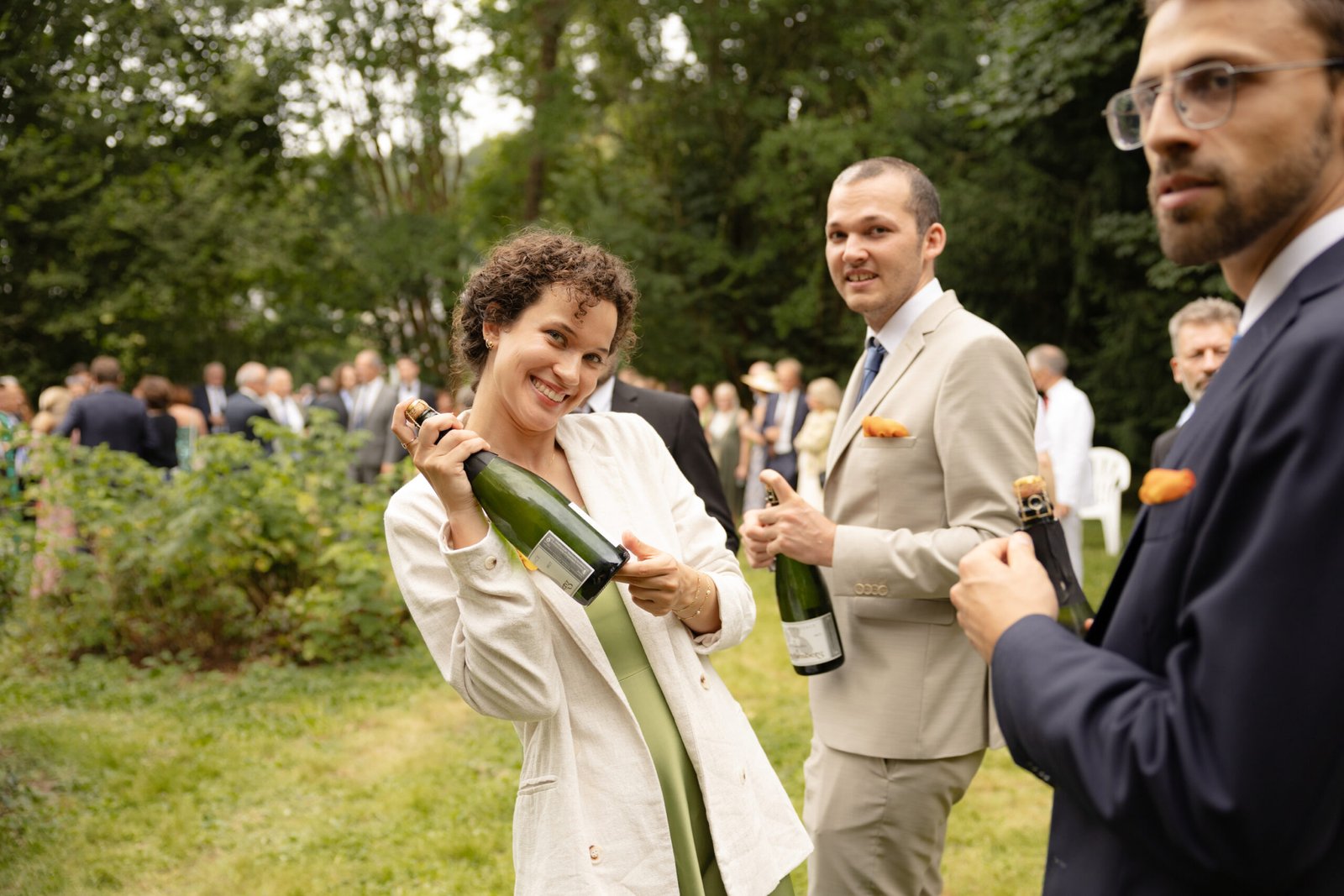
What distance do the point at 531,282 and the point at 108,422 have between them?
9.68m

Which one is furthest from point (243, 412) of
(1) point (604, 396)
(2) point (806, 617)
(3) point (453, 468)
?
(3) point (453, 468)

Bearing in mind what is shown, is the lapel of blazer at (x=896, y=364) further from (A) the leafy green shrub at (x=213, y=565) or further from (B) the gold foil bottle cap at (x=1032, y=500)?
(A) the leafy green shrub at (x=213, y=565)

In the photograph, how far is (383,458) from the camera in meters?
11.9

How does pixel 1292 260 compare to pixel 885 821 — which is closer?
pixel 1292 260

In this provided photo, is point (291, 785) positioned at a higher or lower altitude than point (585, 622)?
lower

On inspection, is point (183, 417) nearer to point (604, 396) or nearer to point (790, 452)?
point (790, 452)

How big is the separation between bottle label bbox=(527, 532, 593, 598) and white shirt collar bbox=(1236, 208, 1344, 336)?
47.1 inches

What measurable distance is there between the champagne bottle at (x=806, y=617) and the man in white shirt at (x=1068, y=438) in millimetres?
4994

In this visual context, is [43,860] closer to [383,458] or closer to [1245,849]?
[1245,849]

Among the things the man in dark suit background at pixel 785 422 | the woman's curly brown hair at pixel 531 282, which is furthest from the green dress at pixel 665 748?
the man in dark suit background at pixel 785 422

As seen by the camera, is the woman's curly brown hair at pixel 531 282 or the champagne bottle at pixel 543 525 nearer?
the champagne bottle at pixel 543 525

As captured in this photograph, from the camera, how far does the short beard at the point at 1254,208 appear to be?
1.20m

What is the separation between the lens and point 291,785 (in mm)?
5770

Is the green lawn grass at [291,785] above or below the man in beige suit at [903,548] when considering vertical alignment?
below
